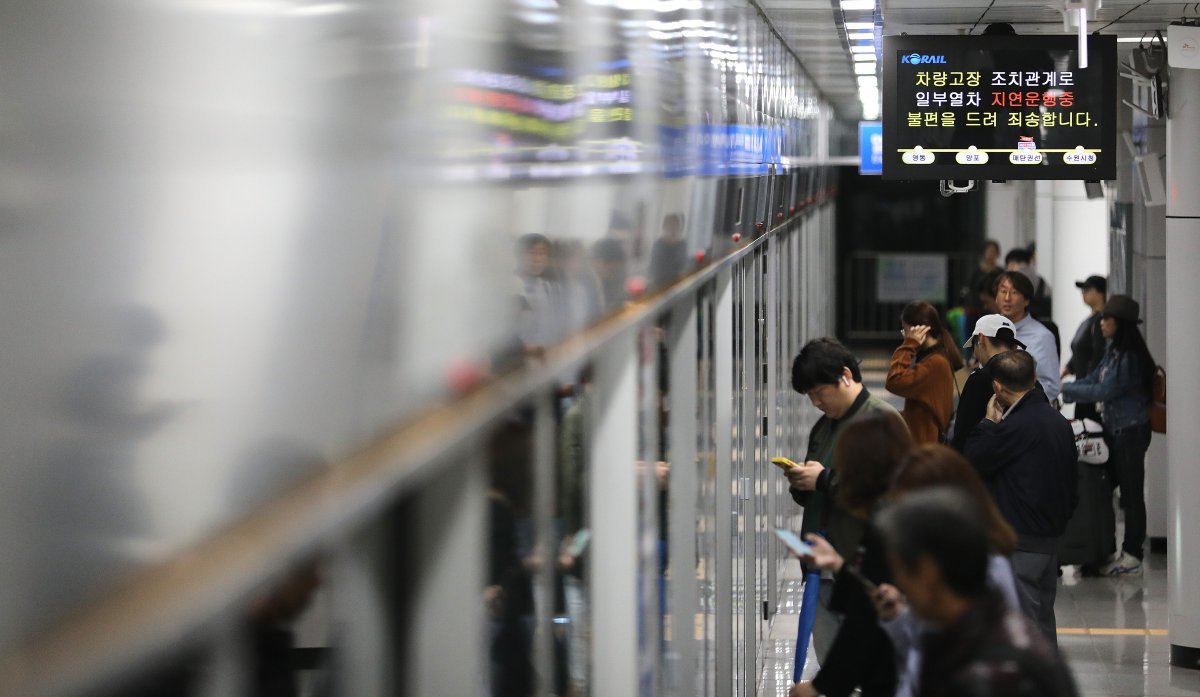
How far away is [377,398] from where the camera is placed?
4.58 feet

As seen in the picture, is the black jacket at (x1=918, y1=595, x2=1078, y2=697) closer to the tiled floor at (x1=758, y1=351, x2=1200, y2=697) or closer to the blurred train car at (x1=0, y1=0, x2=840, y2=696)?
the blurred train car at (x1=0, y1=0, x2=840, y2=696)

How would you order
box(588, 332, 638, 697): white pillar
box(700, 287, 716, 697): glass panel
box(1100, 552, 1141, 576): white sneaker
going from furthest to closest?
1. box(1100, 552, 1141, 576): white sneaker
2. box(700, 287, 716, 697): glass panel
3. box(588, 332, 638, 697): white pillar

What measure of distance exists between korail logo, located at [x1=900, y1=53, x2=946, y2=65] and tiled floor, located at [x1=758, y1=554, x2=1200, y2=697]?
3.32 meters

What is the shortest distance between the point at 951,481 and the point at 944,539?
2.59ft

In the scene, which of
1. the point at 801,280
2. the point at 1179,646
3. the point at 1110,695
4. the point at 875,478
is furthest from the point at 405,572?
the point at 801,280

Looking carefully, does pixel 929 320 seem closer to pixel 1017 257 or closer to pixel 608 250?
pixel 608 250

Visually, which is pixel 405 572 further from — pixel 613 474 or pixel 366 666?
pixel 613 474

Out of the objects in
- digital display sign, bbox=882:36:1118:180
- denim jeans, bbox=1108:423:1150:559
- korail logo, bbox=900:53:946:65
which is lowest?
denim jeans, bbox=1108:423:1150:559

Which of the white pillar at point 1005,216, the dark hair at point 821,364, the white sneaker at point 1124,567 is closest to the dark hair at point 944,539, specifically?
the dark hair at point 821,364

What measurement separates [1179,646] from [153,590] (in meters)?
7.50

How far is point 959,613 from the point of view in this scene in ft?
8.23

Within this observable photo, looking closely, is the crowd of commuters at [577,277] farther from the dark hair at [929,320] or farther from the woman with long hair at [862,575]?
the dark hair at [929,320]

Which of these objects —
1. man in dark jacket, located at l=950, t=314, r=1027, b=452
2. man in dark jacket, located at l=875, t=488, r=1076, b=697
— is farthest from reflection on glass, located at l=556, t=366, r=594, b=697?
man in dark jacket, located at l=950, t=314, r=1027, b=452

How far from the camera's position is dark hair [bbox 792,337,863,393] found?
5141mm
